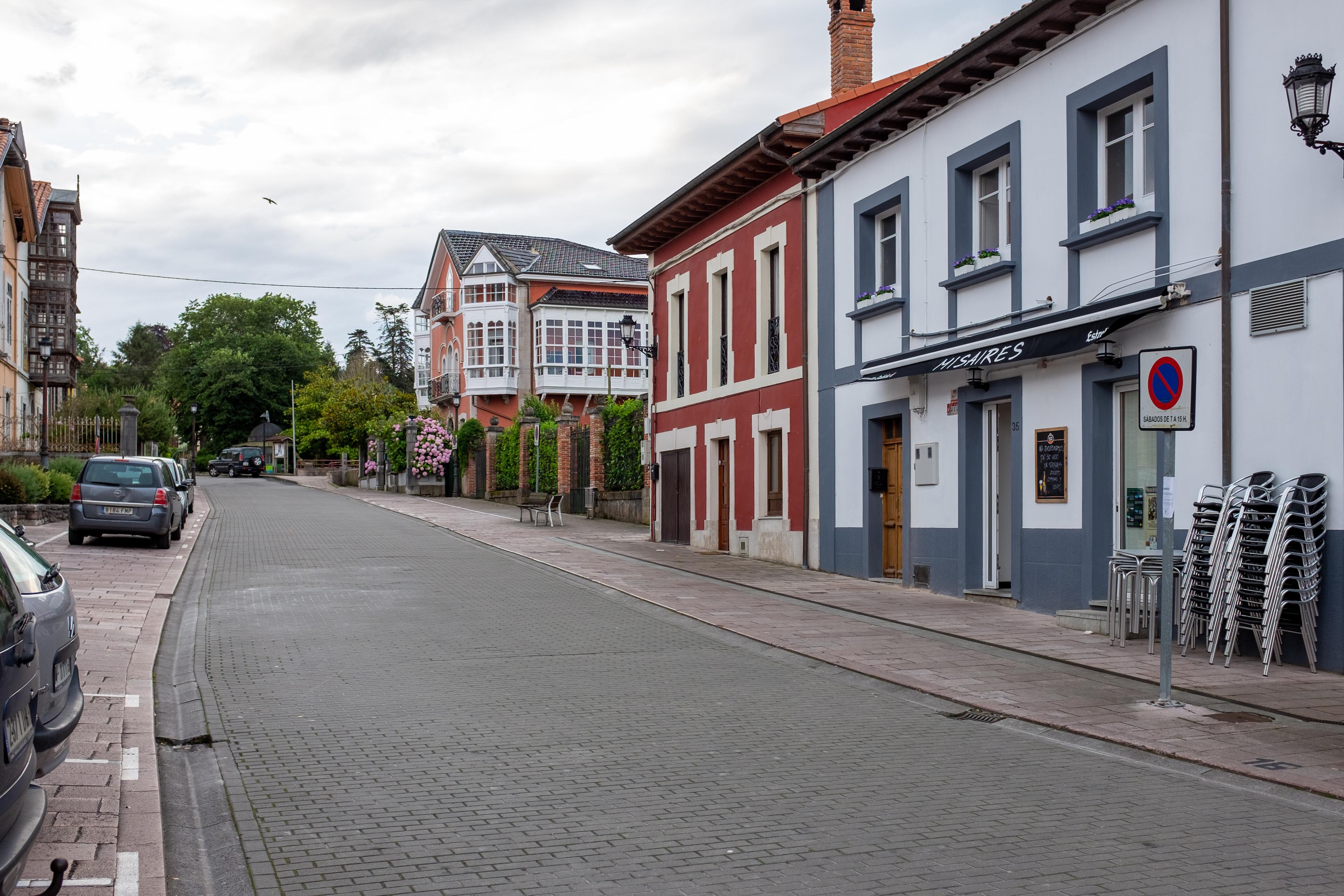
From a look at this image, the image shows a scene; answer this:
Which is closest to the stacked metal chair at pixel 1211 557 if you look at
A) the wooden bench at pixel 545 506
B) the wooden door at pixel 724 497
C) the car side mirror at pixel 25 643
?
the car side mirror at pixel 25 643

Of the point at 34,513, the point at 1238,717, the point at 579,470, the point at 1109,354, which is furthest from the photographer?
the point at 579,470

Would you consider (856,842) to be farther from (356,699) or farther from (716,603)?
(716,603)

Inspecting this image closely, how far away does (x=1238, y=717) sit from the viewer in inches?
332

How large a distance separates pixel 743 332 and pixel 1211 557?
1243cm

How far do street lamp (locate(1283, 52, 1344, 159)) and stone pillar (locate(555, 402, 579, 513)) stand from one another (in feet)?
90.2

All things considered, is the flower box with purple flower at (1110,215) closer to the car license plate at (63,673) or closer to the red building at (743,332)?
the red building at (743,332)

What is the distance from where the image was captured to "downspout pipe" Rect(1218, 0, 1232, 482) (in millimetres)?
11062

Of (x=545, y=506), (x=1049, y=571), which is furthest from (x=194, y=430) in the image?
(x=1049, y=571)

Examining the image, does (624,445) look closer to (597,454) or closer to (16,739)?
(597,454)

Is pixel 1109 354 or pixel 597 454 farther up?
pixel 1109 354

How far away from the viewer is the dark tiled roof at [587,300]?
5619 centimetres

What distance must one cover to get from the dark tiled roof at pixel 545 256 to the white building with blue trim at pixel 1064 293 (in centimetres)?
3984

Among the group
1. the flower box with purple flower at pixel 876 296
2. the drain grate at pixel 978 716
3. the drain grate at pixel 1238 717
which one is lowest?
the drain grate at pixel 978 716

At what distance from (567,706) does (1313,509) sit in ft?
20.8
